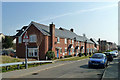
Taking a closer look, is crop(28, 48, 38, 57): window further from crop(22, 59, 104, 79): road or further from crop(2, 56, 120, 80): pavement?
crop(22, 59, 104, 79): road

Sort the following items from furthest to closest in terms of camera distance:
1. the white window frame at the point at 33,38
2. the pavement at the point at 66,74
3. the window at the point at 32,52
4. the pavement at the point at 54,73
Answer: the white window frame at the point at 33,38, the window at the point at 32,52, the pavement at the point at 54,73, the pavement at the point at 66,74

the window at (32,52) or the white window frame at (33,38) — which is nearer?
the window at (32,52)

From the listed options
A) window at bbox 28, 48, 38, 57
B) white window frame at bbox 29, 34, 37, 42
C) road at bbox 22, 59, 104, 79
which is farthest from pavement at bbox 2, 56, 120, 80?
white window frame at bbox 29, 34, 37, 42

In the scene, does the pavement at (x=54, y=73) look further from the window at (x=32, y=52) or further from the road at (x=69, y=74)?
the window at (x=32, y=52)

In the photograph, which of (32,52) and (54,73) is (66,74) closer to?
(54,73)

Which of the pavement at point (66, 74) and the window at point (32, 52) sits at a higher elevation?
the window at point (32, 52)

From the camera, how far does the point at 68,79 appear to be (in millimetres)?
9102

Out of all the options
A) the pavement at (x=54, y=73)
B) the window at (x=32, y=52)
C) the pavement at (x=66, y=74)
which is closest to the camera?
the pavement at (x=66, y=74)

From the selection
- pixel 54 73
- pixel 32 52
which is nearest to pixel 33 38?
pixel 32 52

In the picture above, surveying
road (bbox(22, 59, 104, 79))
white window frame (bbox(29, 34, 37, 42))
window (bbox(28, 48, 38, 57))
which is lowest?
road (bbox(22, 59, 104, 79))

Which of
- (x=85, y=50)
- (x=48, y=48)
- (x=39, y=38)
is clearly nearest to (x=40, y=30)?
(x=39, y=38)

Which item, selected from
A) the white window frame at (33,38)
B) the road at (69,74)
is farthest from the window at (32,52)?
the road at (69,74)

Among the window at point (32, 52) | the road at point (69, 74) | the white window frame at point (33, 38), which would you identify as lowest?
the road at point (69, 74)

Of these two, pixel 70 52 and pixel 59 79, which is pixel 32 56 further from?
pixel 59 79
